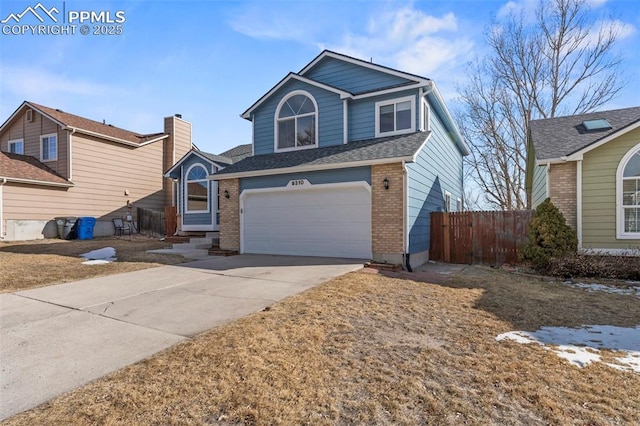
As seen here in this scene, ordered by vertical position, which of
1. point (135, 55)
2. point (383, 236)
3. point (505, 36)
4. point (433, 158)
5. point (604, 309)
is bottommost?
point (604, 309)

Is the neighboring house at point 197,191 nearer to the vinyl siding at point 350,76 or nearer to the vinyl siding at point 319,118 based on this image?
the vinyl siding at point 319,118

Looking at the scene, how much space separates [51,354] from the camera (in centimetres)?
389

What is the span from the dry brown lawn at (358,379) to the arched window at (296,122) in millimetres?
8317

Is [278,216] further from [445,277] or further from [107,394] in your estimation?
[107,394]

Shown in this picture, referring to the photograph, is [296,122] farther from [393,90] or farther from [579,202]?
[579,202]

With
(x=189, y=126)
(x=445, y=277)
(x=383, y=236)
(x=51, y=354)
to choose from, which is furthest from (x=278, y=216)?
(x=189, y=126)

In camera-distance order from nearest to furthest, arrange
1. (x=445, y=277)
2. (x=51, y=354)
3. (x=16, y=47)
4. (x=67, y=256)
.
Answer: (x=51, y=354)
(x=445, y=277)
(x=16, y=47)
(x=67, y=256)

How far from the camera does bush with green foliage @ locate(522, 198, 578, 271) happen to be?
927 centimetres

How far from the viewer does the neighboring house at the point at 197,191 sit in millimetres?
14305

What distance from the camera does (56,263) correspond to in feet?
32.7

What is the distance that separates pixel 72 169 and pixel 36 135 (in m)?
3.66

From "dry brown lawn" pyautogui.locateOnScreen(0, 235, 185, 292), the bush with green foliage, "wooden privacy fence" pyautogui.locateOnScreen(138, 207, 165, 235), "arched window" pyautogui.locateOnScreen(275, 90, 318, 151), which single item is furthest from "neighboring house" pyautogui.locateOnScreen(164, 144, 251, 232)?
the bush with green foliage

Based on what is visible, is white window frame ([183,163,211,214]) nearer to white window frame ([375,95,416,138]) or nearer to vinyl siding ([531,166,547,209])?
white window frame ([375,95,416,138])

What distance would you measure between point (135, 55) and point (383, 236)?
860cm
